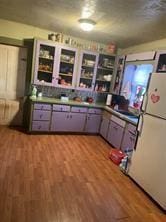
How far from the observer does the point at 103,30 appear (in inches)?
144

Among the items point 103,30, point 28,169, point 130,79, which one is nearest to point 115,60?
point 130,79

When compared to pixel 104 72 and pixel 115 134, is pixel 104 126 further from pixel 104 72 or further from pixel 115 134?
pixel 104 72

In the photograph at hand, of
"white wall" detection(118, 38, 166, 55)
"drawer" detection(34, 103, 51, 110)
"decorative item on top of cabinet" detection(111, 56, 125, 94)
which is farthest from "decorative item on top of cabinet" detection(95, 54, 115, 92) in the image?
"drawer" detection(34, 103, 51, 110)

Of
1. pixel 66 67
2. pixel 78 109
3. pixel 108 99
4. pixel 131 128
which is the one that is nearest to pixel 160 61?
pixel 131 128

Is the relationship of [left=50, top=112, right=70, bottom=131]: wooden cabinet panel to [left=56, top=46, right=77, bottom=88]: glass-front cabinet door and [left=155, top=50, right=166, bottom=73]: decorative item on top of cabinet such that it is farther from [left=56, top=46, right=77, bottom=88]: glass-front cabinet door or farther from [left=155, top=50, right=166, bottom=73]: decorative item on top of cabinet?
[left=155, top=50, right=166, bottom=73]: decorative item on top of cabinet

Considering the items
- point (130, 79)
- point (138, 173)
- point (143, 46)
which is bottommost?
point (138, 173)

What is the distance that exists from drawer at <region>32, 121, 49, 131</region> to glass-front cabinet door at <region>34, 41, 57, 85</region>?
901mm

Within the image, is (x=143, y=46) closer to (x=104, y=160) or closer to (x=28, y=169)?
(x=104, y=160)

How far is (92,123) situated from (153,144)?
2.32 metres

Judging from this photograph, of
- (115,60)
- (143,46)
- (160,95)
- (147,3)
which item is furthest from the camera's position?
(115,60)

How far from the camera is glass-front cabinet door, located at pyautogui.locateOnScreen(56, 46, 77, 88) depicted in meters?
4.48

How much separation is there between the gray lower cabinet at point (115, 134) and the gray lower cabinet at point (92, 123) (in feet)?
1.73

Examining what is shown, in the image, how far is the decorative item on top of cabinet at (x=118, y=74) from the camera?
4617 mm

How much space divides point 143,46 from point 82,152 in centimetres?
263
